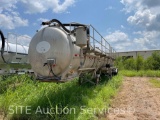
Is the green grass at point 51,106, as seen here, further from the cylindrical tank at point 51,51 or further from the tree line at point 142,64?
the tree line at point 142,64

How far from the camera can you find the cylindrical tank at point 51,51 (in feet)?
20.0

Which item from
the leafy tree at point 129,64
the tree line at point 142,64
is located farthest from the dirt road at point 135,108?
the leafy tree at point 129,64

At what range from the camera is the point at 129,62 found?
30.3 metres

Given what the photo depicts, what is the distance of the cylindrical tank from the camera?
6.09 m

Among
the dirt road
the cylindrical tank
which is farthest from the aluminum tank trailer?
the dirt road

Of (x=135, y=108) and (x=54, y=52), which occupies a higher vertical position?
(x=54, y=52)

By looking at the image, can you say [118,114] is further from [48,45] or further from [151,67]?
[151,67]

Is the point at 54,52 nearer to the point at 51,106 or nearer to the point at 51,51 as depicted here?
the point at 51,51

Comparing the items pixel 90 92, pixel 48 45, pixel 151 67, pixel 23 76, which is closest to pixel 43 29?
pixel 48 45

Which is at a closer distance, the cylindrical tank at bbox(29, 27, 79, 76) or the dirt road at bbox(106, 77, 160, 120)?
the cylindrical tank at bbox(29, 27, 79, 76)

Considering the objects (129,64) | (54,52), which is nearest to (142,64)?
(129,64)

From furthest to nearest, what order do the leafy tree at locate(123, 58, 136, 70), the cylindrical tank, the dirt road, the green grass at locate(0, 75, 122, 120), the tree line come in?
the leafy tree at locate(123, 58, 136, 70), the tree line, the dirt road, the cylindrical tank, the green grass at locate(0, 75, 122, 120)

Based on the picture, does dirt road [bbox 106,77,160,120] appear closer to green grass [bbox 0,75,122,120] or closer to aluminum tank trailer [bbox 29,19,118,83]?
green grass [bbox 0,75,122,120]

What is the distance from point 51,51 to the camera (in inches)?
239
